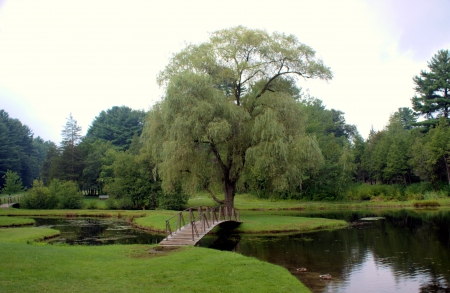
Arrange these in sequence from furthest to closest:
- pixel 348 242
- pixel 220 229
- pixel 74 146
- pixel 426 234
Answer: pixel 74 146, pixel 220 229, pixel 426 234, pixel 348 242

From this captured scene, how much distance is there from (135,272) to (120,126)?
290ft

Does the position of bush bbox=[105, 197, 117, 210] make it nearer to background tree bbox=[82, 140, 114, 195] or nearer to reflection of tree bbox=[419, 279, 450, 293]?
background tree bbox=[82, 140, 114, 195]

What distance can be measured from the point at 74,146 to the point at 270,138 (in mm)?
53939

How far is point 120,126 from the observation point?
97.5 m

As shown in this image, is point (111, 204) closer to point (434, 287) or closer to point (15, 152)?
point (15, 152)

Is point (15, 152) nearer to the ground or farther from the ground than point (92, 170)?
farther from the ground

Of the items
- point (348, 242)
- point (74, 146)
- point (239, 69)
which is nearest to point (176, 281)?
point (348, 242)

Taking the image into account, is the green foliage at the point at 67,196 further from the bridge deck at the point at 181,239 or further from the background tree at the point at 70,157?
the bridge deck at the point at 181,239

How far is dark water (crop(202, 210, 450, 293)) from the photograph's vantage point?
14234 mm

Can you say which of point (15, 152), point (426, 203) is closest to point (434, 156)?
point (426, 203)

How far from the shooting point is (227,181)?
31.7 metres

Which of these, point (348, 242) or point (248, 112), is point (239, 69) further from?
point (348, 242)

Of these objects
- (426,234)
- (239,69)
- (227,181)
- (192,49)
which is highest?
(192,49)

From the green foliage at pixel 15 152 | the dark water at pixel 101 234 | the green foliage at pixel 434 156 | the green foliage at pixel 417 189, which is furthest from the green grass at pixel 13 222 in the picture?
the green foliage at pixel 434 156
